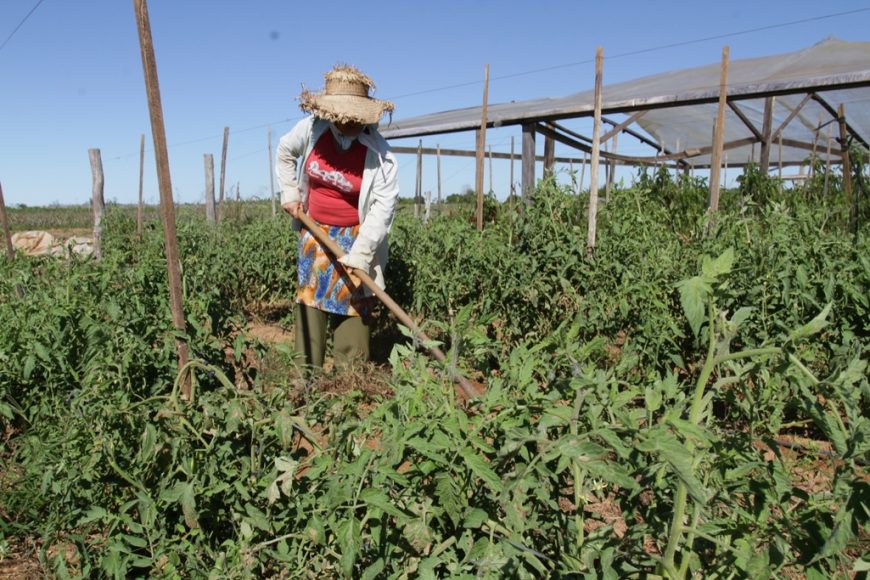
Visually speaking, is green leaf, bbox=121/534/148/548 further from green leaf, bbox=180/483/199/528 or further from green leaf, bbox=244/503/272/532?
green leaf, bbox=244/503/272/532

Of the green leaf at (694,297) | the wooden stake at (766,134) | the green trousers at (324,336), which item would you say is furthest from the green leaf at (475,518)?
the wooden stake at (766,134)

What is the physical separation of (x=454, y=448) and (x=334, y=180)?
2.77 metres

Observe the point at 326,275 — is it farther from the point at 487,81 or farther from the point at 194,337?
the point at 487,81

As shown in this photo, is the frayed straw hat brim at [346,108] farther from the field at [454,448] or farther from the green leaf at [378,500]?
the green leaf at [378,500]

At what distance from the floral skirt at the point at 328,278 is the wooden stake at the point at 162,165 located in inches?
68.3

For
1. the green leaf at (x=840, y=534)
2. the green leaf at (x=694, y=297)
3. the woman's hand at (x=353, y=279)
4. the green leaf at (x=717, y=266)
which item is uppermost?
the green leaf at (x=717, y=266)

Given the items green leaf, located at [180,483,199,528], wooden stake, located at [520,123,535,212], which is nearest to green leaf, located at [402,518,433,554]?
green leaf, located at [180,483,199,528]

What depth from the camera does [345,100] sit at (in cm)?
349

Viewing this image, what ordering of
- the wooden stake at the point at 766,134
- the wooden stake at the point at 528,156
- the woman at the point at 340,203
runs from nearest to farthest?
the woman at the point at 340,203 → the wooden stake at the point at 528,156 → the wooden stake at the point at 766,134

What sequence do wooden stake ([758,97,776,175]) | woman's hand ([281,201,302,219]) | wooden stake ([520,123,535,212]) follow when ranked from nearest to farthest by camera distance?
woman's hand ([281,201,302,219]) < wooden stake ([520,123,535,212]) < wooden stake ([758,97,776,175])

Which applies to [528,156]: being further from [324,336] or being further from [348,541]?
[348,541]

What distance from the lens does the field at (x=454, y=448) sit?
1103mm

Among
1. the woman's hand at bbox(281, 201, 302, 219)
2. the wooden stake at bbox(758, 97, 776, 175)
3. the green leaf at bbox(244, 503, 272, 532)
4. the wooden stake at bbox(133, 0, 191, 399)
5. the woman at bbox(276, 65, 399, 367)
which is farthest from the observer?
the wooden stake at bbox(758, 97, 776, 175)

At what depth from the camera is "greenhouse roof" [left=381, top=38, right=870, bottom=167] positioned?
6.10m
